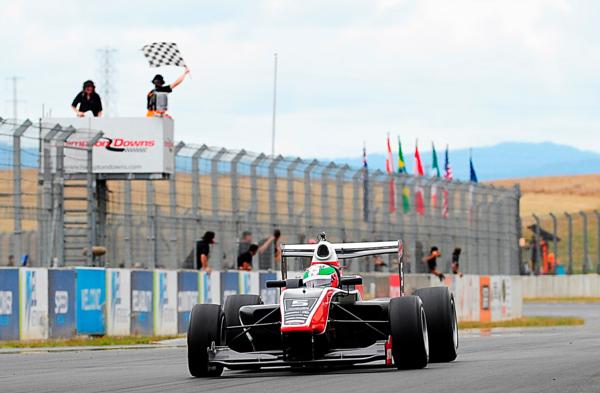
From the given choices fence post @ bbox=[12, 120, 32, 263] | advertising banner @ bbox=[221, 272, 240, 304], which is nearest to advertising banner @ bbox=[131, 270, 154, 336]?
fence post @ bbox=[12, 120, 32, 263]

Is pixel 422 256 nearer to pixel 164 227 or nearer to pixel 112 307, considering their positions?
pixel 164 227

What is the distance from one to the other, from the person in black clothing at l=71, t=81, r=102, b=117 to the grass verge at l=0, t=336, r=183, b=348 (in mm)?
6098

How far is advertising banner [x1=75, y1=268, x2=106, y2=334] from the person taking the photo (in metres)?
25.1

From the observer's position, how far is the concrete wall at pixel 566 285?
60.7 metres

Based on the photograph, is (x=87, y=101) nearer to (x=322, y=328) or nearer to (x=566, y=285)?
(x=322, y=328)

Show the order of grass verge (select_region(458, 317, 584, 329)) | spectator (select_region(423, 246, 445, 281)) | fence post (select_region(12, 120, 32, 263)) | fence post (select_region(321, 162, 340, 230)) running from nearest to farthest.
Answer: fence post (select_region(12, 120, 32, 263)) < fence post (select_region(321, 162, 340, 230)) < grass verge (select_region(458, 317, 584, 329)) < spectator (select_region(423, 246, 445, 281))

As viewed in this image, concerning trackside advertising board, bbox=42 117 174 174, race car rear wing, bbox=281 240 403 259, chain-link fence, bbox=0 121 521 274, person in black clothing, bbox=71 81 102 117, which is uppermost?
person in black clothing, bbox=71 81 102 117

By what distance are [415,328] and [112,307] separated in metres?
11.5

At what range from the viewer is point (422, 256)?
3684cm

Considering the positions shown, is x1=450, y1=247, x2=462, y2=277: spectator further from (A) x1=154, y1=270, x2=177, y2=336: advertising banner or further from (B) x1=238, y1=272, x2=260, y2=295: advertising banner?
(A) x1=154, y1=270, x2=177, y2=336: advertising banner

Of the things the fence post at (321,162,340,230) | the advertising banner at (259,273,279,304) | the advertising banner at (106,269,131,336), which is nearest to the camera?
the advertising banner at (106,269,131,336)

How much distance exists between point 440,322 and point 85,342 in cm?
928

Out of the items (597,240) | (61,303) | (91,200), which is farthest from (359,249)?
(597,240)

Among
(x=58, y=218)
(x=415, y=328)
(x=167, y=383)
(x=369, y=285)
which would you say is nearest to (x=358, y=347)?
(x=415, y=328)
